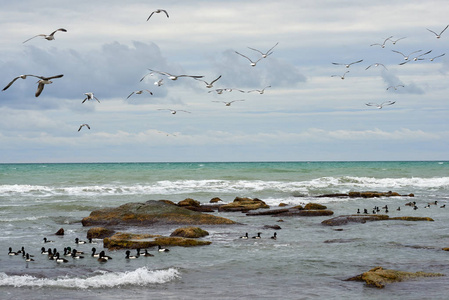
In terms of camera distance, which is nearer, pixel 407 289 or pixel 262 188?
pixel 407 289

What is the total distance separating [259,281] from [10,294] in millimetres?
6289

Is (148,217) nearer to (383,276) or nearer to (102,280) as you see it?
(102,280)

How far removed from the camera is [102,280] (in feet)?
50.4

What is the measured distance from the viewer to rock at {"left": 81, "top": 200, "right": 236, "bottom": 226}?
2684 cm

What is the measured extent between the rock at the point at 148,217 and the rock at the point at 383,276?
1222cm

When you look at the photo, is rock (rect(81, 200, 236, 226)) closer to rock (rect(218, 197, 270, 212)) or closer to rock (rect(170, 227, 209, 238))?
rock (rect(170, 227, 209, 238))

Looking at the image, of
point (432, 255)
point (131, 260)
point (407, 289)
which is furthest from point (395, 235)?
point (131, 260)

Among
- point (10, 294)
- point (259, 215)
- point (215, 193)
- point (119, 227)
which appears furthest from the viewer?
point (215, 193)

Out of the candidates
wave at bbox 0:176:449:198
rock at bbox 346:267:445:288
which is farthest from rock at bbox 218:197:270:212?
rock at bbox 346:267:445:288

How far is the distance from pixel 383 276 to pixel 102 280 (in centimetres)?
736

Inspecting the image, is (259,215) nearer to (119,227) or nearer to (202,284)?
(119,227)

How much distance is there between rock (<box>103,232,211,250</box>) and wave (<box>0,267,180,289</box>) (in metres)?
3.97

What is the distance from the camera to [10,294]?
14047 mm

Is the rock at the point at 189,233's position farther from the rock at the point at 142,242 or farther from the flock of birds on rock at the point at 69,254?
the flock of birds on rock at the point at 69,254
